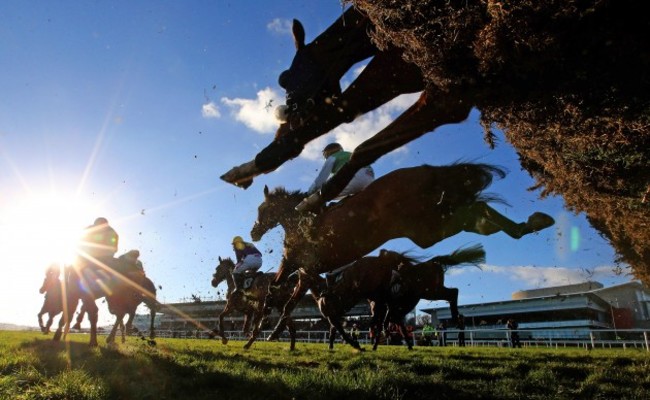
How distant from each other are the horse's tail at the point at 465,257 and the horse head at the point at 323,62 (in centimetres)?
611

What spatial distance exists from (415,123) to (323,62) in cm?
113

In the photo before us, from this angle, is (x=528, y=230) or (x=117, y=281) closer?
(x=528, y=230)

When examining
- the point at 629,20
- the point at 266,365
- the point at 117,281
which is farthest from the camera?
the point at 117,281

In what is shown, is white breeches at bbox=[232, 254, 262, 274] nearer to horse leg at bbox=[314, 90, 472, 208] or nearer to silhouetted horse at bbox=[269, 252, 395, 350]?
silhouetted horse at bbox=[269, 252, 395, 350]

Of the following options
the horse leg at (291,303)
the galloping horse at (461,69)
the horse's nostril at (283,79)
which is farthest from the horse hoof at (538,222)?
the horse leg at (291,303)

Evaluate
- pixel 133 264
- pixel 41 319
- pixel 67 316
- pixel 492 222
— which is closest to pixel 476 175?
pixel 492 222

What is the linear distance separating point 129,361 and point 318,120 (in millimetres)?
3409

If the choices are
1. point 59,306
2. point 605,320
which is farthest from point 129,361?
point 605,320

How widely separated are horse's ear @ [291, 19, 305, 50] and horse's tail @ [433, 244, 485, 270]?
617 cm

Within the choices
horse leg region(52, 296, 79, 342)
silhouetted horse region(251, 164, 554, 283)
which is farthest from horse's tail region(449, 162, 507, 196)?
horse leg region(52, 296, 79, 342)

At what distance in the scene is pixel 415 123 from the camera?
3109 mm

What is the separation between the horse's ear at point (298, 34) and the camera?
13.2 ft

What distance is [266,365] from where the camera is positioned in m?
5.35

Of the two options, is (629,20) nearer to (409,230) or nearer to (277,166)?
(277,166)
